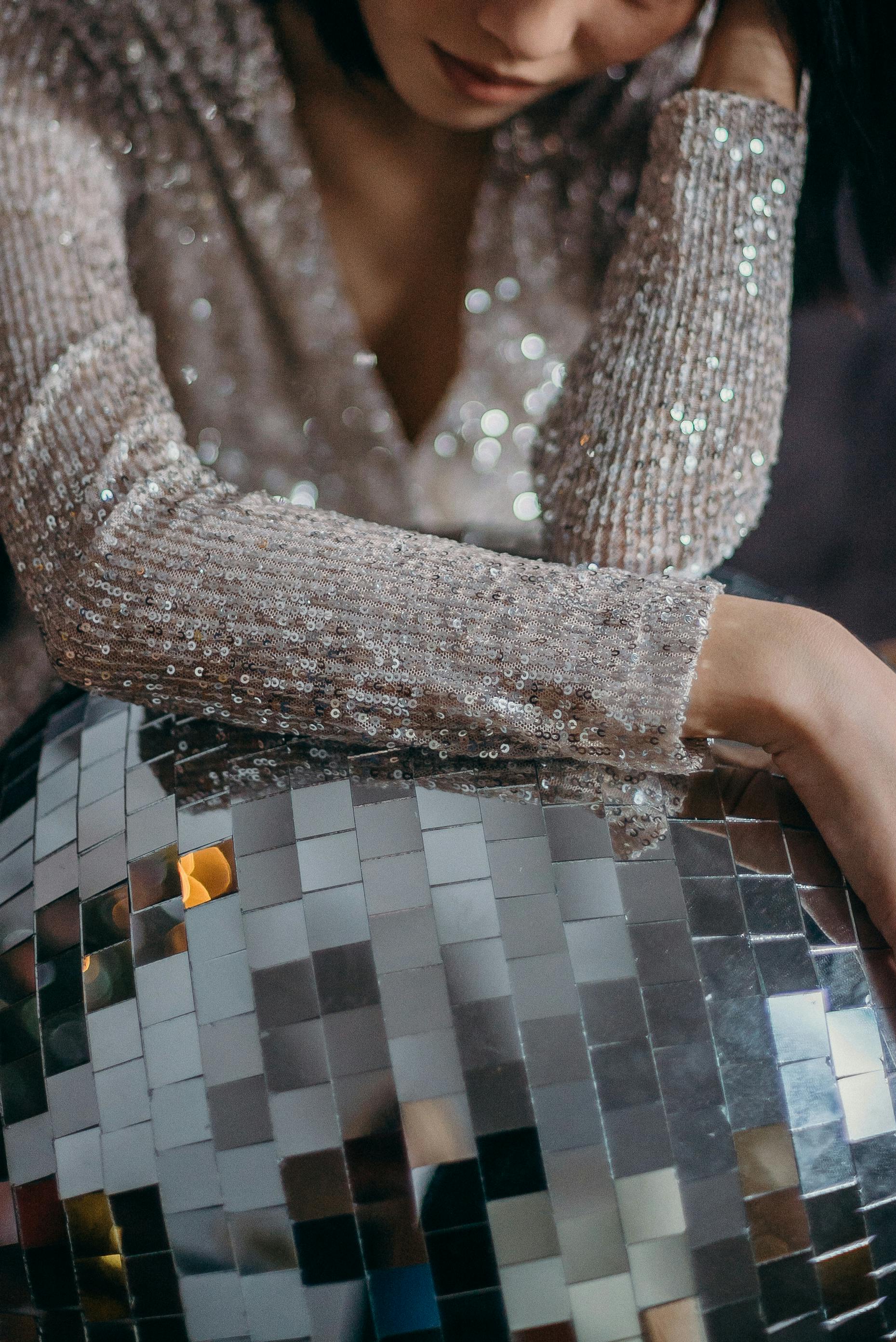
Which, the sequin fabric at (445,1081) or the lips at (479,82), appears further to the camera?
the lips at (479,82)

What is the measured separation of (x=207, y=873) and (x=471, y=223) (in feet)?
2.20

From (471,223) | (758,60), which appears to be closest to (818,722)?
(758,60)

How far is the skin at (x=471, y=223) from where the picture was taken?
42cm

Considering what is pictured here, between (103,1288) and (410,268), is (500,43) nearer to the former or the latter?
(410,268)

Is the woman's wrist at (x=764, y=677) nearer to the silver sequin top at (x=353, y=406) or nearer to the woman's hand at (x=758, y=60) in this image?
the silver sequin top at (x=353, y=406)

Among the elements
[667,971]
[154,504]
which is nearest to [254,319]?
[154,504]

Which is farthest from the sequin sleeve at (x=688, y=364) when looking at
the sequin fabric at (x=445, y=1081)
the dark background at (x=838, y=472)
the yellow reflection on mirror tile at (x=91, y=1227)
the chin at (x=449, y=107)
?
the dark background at (x=838, y=472)

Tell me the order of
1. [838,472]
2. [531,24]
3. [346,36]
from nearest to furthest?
1. [531,24]
2. [346,36]
3. [838,472]

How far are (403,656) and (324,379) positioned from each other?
19.0 inches

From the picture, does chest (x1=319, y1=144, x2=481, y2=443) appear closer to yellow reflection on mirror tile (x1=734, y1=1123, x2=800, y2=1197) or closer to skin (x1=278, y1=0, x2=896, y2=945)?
skin (x1=278, y1=0, x2=896, y2=945)

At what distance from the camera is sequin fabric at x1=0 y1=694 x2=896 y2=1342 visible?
Answer: 352 mm

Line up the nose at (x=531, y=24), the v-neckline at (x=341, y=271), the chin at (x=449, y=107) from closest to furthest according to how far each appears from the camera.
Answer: the nose at (x=531, y=24) < the chin at (x=449, y=107) < the v-neckline at (x=341, y=271)

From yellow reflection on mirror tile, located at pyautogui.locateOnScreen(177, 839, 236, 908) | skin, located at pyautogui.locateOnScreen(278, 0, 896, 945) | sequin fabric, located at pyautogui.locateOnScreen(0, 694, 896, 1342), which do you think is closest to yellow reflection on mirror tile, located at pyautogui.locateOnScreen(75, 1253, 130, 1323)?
sequin fabric, located at pyautogui.locateOnScreen(0, 694, 896, 1342)

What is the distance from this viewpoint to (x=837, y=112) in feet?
2.19
